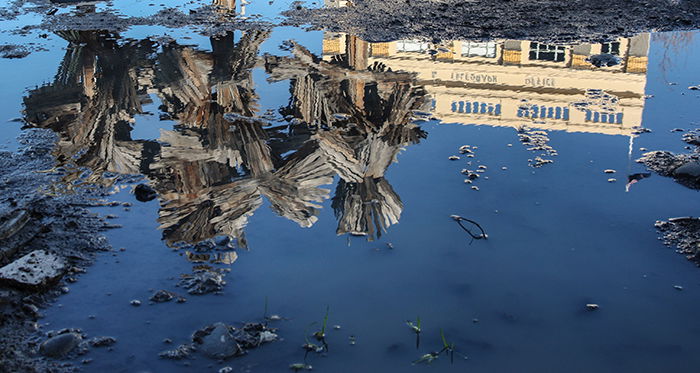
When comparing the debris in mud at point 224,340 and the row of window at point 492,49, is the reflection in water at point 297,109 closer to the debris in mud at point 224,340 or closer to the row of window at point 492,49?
the row of window at point 492,49

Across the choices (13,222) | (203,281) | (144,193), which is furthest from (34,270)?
(144,193)

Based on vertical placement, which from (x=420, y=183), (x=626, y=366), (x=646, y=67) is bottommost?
(x=626, y=366)

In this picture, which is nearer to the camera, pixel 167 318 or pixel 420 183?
pixel 167 318

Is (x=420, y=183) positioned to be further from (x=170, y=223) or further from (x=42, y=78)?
(x=42, y=78)

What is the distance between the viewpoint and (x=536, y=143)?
5324 millimetres

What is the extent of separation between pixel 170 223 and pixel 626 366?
8.65 feet

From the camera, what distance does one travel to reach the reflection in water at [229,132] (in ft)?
14.3

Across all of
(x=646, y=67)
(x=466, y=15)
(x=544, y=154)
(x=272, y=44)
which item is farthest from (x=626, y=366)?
Answer: (x=466, y=15)

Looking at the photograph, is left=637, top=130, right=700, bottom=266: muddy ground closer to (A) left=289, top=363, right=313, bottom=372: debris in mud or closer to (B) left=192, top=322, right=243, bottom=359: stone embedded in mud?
(A) left=289, top=363, right=313, bottom=372: debris in mud

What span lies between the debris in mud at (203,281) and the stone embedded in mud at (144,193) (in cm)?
104

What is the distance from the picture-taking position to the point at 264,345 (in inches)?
120

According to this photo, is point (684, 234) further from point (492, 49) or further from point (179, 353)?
point (492, 49)

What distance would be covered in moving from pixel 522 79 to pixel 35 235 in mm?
4459

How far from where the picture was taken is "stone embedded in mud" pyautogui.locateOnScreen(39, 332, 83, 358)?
297cm
